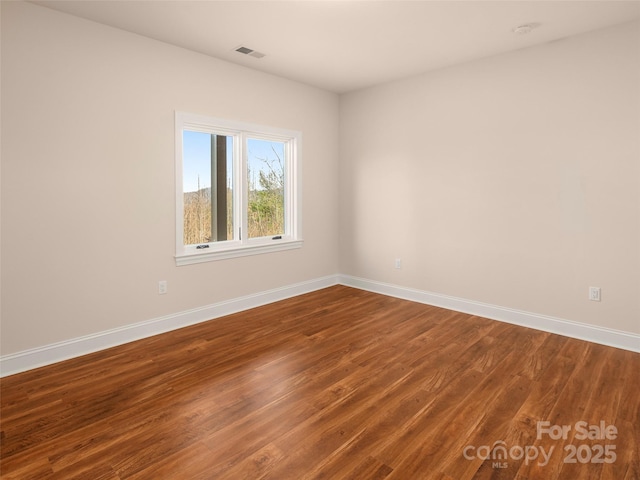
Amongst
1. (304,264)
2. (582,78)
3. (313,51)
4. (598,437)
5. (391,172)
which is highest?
(313,51)

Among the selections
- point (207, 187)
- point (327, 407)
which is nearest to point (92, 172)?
point (207, 187)

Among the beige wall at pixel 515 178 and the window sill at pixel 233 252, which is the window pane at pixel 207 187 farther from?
the beige wall at pixel 515 178

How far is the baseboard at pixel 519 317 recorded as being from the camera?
125 inches

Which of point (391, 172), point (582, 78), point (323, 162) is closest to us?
point (582, 78)

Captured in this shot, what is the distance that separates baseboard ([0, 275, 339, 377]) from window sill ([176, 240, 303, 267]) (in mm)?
493

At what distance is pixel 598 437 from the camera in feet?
6.56

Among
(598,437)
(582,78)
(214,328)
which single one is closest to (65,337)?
(214,328)

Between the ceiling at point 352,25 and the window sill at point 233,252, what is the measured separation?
2.02m

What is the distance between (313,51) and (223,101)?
1.07 meters

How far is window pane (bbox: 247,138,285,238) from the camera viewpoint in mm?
4449

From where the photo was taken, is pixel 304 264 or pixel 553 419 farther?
pixel 304 264

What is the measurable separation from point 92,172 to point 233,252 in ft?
5.15

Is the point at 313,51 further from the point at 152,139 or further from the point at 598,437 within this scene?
the point at 598,437

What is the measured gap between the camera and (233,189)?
4.25 metres
